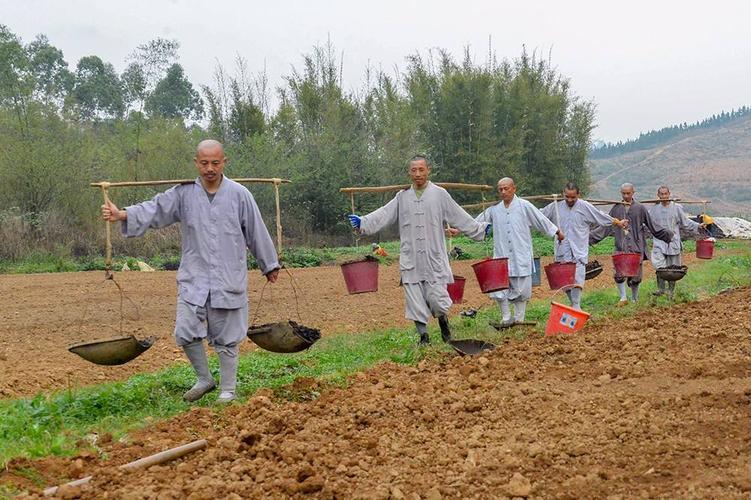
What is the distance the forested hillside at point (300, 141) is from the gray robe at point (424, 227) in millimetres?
15455

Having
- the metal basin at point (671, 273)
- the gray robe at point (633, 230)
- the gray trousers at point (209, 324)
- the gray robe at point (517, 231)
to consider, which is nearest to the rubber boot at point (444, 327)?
the gray robe at point (517, 231)

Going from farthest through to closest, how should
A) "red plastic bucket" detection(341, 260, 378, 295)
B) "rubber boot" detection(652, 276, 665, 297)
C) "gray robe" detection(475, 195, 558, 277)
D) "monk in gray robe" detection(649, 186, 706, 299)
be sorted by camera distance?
"monk in gray robe" detection(649, 186, 706, 299) < "rubber boot" detection(652, 276, 665, 297) < "gray robe" detection(475, 195, 558, 277) < "red plastic bucket" detection(341, 260, 378, 295)

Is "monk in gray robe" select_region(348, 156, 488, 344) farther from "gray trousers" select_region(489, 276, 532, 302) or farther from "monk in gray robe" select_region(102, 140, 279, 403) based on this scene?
"monk in gray robe" select_region(102, 140, 279, 403)

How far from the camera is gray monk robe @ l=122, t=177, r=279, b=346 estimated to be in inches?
246

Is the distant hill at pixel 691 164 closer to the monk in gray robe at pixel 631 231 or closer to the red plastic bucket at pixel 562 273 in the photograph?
the monk in gray robe at pixel 631 231

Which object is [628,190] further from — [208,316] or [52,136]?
[52,136]

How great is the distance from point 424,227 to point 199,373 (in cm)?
294

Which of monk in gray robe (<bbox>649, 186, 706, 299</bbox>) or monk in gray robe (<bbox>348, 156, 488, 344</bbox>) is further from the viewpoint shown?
monk in gray robe (<bbox>649, 186, 706, 299</bbox>)

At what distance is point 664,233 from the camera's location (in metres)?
12.4

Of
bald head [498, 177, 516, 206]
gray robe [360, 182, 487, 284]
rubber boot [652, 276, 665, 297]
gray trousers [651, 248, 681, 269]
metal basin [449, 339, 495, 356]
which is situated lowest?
rubber boot [652, 276, 665, 297]

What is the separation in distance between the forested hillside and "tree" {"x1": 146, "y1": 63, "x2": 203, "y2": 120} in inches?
401

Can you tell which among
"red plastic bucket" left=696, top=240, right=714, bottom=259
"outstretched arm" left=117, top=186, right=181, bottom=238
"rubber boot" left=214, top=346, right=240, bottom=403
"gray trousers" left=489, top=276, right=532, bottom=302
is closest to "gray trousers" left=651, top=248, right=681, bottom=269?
"red plastic bucket" left=696, top=240, right=714, bottom=259

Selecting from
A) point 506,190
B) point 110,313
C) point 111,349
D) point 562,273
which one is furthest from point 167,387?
point 110,313

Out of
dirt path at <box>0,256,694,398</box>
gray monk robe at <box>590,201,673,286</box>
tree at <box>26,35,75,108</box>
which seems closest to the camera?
dirt path at <box>0,256,694,398</box>
